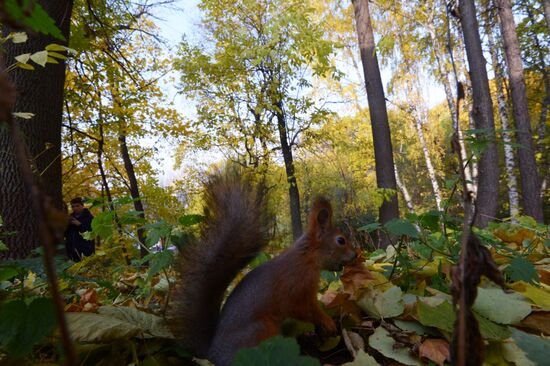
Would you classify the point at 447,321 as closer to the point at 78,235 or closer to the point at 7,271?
the point at 7,271

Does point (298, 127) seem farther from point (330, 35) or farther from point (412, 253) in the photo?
point (412, 253)

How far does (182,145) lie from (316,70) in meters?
4.58

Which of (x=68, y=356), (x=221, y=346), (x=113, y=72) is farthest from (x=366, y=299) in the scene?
(x=113, y=72)

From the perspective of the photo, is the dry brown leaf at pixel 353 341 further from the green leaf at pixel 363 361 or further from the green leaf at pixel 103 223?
the green leaf at pixel 103 223

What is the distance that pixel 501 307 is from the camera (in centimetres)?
97

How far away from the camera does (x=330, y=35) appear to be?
487 inches

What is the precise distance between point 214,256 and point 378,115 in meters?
5.33

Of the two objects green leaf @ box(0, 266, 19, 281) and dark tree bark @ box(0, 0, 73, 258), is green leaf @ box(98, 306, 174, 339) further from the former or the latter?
dark tree bark @ box(0, 0, 73, 258)

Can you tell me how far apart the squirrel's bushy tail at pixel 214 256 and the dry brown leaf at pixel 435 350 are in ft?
1.60

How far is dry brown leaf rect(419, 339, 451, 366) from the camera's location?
0.82 metres

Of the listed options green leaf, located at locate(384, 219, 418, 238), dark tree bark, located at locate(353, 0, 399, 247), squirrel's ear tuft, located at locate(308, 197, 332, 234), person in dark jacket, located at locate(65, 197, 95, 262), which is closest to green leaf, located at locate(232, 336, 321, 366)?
green leaf, located at locate(384, 219, 418, 238)

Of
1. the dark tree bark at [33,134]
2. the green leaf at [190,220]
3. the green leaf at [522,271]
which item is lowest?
the green leaf at [522,271]

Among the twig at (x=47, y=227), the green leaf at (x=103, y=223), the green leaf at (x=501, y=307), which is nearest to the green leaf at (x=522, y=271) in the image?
the green leaf at (x=501, y=307)

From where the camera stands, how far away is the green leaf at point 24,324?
2.22ft
